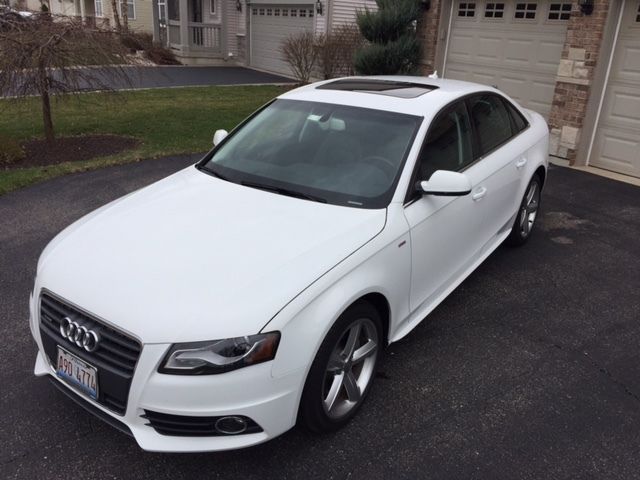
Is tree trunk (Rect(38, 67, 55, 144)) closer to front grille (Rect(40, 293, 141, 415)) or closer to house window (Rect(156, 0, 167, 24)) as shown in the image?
front grille (Rect(40, 293, 141, 415))

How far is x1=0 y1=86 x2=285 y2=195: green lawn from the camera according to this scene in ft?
25.5

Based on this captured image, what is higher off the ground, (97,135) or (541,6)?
(541,6)

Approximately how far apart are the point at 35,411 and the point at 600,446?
9.83 feet

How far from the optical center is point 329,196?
3225mm

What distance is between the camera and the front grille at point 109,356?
233cm

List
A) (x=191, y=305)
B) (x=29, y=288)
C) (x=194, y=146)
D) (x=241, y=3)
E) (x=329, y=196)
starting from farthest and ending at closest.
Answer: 1. (x=241, y=3)
2. (x=194, y=146)
3. (x=29, y=288)
4. (x=329, y=196)
5. (x=191, y=305)

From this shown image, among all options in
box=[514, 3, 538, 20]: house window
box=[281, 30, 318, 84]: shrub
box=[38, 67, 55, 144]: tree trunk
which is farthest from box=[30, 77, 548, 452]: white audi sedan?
box=[281, 30, 318, 84]: shrub

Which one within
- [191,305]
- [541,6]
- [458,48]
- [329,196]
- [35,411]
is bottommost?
[35,411]

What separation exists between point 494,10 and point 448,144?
6675 millimetres

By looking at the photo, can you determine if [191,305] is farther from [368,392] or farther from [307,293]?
[368,392]

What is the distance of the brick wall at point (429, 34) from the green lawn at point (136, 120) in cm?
385

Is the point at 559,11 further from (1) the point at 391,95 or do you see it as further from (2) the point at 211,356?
(2) the point at 211,356

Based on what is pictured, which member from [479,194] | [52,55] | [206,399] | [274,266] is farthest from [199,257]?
[52,55]

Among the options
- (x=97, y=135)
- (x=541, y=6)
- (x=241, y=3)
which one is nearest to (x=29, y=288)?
(x=97, y=135)
